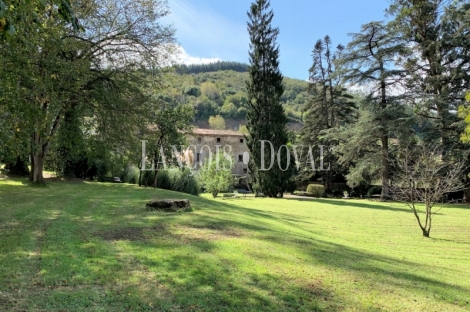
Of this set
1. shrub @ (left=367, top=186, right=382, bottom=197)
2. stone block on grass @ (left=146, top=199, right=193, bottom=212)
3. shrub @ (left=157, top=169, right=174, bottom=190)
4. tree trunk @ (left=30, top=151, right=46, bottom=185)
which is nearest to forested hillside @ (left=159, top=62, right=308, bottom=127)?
shrub @ (left=367, top=186, right=382, bottom=197)

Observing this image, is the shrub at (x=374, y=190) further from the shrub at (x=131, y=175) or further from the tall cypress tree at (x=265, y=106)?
the shrub at (x=131, y=175)

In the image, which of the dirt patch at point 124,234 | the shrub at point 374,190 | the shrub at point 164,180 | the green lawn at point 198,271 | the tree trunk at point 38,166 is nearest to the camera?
the green lawn at point 198,271

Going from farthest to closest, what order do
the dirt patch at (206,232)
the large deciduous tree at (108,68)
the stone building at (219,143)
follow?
the stone building at (219,143) → the large deciduous tree at (108,68) → the dirt patch at (206,232)

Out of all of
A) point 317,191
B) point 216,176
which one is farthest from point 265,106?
point 317,191

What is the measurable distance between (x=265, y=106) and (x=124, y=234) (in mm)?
22099

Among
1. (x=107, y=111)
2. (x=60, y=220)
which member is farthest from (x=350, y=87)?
(x=60, y=220)

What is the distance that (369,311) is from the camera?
3.17m

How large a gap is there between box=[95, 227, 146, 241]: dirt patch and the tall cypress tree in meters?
20.3

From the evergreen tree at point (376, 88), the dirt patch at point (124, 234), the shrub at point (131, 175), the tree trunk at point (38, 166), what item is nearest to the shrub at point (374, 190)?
the evergreen tree at point (376, 88)

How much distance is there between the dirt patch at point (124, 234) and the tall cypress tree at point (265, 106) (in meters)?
20.3

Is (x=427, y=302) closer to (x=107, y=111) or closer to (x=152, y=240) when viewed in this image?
(x=152, y=240)

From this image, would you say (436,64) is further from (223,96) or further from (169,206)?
(223,96)

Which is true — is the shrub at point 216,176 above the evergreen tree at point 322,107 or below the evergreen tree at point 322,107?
below

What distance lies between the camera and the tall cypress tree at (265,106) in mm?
25812
